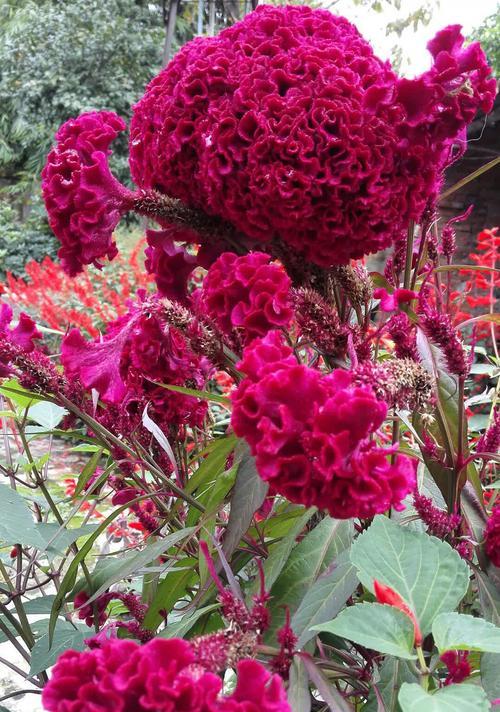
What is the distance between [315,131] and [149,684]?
0.41 metres

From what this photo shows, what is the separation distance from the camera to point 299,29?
0.58 meters

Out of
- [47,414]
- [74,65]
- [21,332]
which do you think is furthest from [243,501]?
[74,65]

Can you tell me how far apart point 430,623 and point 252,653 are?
0.12m

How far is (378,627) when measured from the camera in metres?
0.37

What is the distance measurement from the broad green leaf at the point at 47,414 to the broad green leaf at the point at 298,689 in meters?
0.57

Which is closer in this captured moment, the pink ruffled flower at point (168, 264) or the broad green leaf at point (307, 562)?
the broad green leaf at point (307, 562)

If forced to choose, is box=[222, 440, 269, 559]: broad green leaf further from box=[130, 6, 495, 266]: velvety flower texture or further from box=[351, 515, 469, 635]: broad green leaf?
box=[130, 6, 495, 266]: velvety flower texture

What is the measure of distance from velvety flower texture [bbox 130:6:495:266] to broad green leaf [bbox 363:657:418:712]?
0.30 meters

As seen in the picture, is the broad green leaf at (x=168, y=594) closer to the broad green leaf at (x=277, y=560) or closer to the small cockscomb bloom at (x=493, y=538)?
the broad green leaf at (x=277, y=560)

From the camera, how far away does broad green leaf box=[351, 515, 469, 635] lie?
0.41m

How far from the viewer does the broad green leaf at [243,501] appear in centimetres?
48

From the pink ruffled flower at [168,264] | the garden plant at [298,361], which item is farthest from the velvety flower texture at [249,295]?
the pink ruffled flower at [168,264]

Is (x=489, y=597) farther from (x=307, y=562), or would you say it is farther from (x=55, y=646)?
(x=55, y=646)

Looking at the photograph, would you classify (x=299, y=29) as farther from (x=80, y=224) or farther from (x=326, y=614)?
(x=326, y=614)
